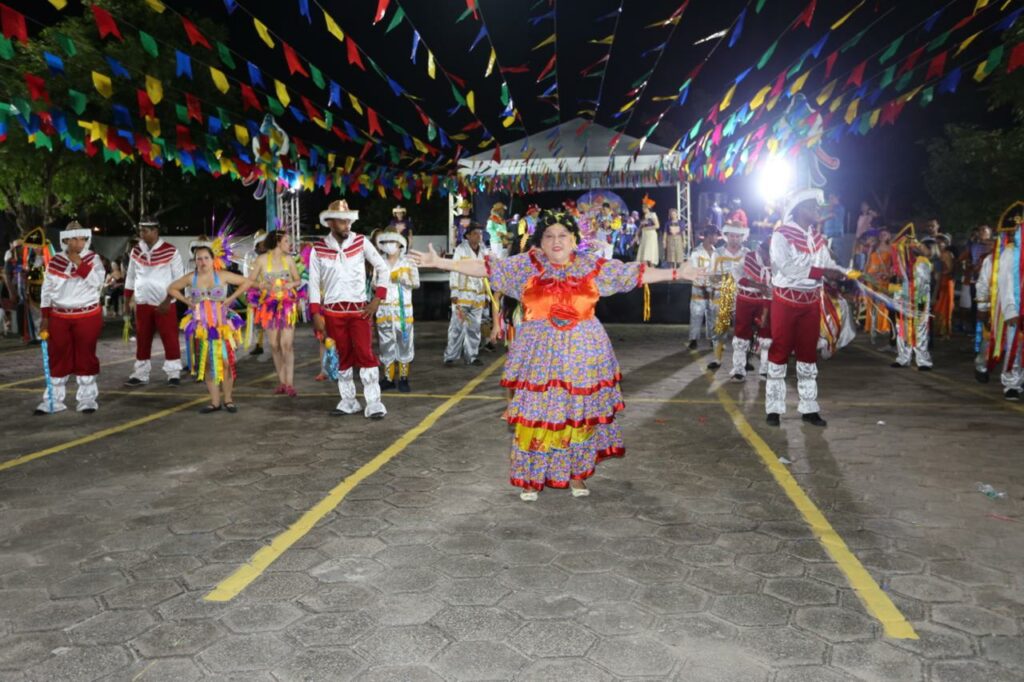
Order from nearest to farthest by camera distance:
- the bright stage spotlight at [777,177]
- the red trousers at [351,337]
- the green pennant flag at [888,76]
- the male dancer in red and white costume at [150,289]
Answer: the red trousers at [351,337]
the green pennant flag at [888,76]
the male dancer in red and white costume at [150,289]
the bright stage spotlight at [777,177]

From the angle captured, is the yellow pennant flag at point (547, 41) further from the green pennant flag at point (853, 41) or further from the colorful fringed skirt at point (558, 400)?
the colorful fringed skirt at point (558, 400)

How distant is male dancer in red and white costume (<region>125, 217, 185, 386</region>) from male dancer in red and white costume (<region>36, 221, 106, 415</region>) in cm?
149

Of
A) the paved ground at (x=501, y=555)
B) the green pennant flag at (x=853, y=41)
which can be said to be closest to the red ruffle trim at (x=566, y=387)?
the paved ground at (x=501, y=555)

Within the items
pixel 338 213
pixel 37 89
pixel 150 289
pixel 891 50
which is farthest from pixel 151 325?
pixel 891 50

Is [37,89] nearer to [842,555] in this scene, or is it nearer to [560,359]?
[560,359]

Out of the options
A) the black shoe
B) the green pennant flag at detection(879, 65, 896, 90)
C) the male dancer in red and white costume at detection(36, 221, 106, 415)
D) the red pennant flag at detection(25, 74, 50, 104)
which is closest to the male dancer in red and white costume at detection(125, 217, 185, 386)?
the male dancer in red and white costume at detection(36, 221, 106, 415)

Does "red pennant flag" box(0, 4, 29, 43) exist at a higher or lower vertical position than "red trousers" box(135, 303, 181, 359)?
higher

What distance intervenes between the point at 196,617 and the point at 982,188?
2331cm

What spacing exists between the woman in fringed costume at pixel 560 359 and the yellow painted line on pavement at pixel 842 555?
1.32m

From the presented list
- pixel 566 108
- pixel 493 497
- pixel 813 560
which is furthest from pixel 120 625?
pixel 566 108

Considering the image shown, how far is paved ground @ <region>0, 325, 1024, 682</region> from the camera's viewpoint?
9.87 feet

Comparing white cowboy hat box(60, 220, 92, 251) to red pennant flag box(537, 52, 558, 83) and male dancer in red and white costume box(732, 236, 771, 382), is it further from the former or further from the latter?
male dancer in red and white costume box(732, 236, 771, 382)

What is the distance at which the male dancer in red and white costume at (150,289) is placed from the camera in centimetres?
964

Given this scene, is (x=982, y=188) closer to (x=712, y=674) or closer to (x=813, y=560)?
(x=813, y=560)
